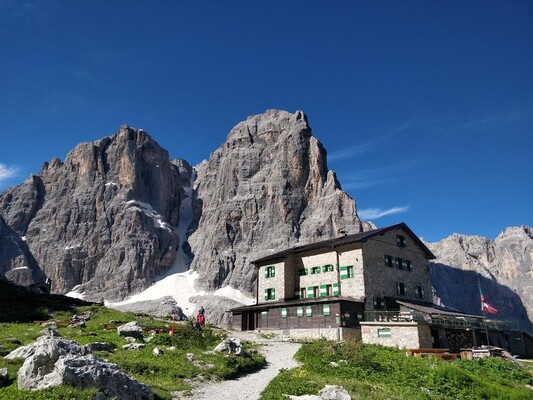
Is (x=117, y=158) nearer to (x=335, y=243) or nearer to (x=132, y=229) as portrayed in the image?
(x=132, y=229)

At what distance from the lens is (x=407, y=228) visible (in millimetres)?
55250

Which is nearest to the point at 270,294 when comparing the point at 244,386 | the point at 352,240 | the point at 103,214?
the point at 352,240

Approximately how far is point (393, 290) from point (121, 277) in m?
124

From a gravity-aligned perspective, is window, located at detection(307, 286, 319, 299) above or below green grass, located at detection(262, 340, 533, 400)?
above

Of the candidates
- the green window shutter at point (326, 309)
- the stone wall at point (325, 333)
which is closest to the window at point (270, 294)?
the stone wall at point (325, 333)

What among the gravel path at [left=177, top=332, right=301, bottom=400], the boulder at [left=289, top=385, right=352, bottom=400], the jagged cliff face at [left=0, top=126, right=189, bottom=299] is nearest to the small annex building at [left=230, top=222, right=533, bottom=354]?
the gravel path at [left=177, top=332, right=301, bottom=400]

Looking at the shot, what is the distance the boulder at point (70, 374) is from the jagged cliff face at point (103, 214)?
14408cm

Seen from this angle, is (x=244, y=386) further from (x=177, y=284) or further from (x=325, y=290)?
(x=177, y=284)

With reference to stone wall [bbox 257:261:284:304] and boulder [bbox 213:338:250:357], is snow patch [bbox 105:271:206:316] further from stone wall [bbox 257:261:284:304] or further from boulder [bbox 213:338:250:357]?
boulder [bbox 213:338:250:357]

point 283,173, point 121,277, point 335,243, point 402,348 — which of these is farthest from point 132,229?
point 402,348

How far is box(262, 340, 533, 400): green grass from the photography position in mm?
19234

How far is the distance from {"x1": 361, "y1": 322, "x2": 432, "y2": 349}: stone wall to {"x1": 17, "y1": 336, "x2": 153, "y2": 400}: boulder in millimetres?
27248

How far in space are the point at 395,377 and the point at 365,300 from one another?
23012mm

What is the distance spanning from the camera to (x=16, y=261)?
154750 mm
